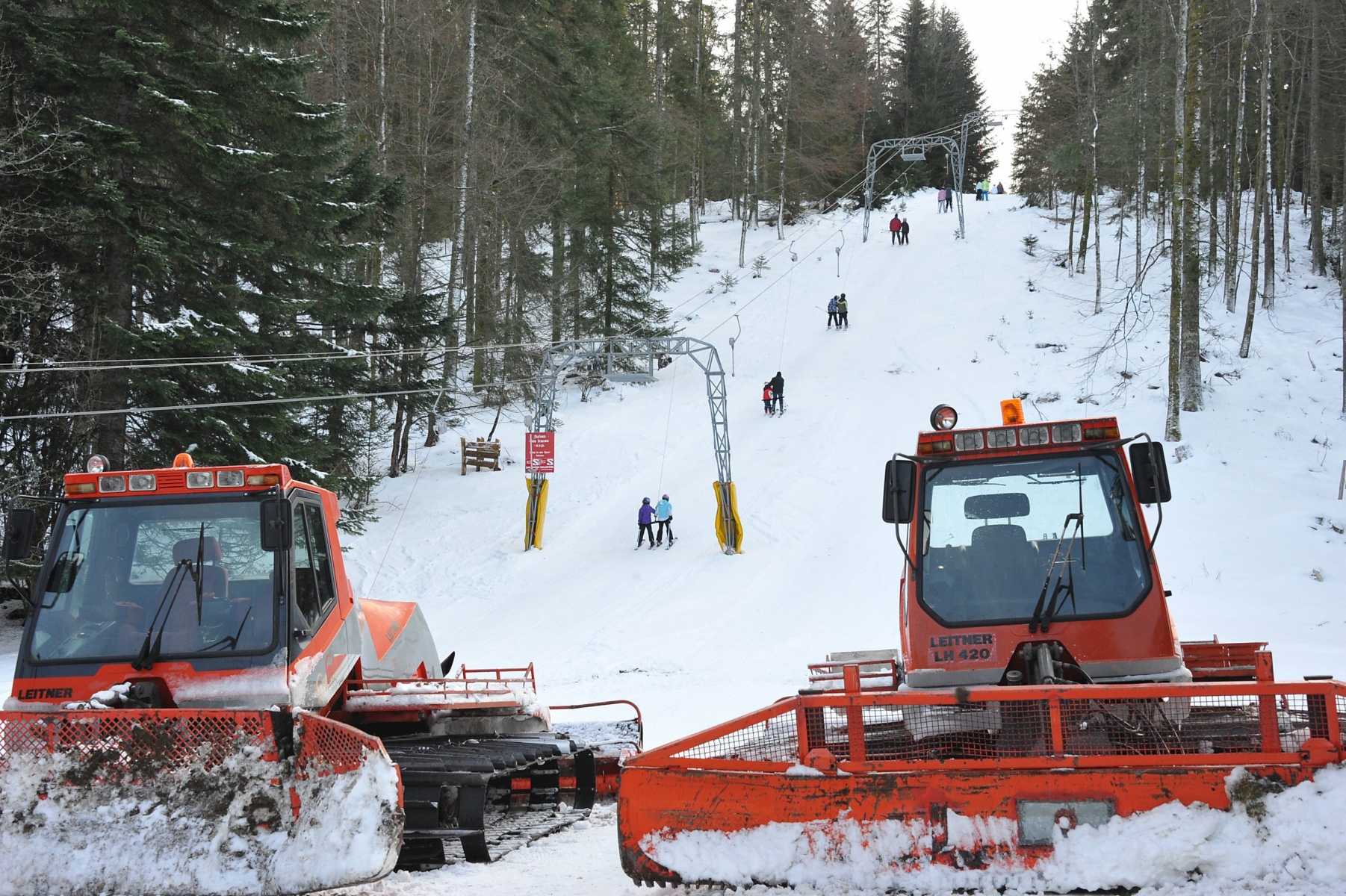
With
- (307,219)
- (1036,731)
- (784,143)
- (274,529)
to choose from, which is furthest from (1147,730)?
(784,143)

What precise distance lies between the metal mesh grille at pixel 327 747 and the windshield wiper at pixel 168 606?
4.08 feet

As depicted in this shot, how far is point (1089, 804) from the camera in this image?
4.20 metres

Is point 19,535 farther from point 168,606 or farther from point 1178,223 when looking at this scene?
point 1178,223

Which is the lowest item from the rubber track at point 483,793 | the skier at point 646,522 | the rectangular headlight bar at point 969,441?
the skier at point 646,522

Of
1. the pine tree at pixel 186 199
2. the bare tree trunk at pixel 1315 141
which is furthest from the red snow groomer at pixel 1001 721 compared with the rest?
the bare tree trunk at pixel 1315 141

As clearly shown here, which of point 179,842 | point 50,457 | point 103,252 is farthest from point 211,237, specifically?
point 179,842

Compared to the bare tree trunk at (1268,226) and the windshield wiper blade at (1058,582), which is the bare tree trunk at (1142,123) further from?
the windshield wiper blade at (1058,582)

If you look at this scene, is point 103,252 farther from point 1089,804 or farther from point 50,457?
point 1089,804

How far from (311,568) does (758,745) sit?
3.37 metres

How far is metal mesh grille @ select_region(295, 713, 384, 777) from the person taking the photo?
496 cm

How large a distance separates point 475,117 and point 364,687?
28.2 meters

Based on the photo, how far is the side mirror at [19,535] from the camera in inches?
225

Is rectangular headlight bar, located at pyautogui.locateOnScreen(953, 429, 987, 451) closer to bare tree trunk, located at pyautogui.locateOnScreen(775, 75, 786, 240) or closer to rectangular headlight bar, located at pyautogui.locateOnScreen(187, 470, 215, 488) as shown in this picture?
rectangular headlight bar, located at pyautogui.locateOnScreen(187, 470, 215, 488)

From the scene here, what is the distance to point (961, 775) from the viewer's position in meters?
4.34
